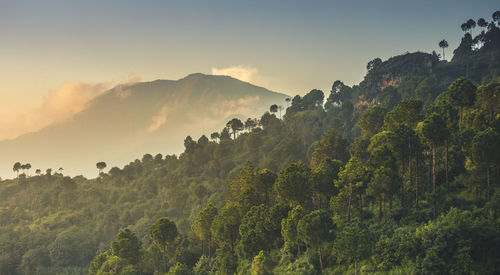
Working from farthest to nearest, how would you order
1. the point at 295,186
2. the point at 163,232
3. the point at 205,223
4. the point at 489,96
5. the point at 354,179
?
the point at 205,223 < the point at 163,232 < the point at 489,96 < the point at 295,186 < the point at 354,179

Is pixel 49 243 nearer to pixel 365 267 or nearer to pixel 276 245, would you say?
pixel 276 245

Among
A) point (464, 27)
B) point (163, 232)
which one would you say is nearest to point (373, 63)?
point (464, 27)

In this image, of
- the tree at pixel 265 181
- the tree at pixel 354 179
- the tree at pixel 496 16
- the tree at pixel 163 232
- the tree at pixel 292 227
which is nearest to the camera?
the tree at pixel 292 227

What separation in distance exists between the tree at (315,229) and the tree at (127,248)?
31874mm

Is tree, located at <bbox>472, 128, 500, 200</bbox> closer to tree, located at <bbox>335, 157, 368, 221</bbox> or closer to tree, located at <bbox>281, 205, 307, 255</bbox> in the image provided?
tree, located at <bbox>335, 157, 368, 221</bbox>

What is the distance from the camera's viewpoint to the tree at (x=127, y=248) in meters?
60.6

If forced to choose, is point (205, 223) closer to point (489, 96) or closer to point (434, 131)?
point (434, 131)

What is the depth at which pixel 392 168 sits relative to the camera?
165 ft

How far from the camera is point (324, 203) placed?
209 feet

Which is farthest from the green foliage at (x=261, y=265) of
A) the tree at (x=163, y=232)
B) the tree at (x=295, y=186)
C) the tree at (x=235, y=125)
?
the tree at (x=235, y=125)

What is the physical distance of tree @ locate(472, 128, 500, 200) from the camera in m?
41.0

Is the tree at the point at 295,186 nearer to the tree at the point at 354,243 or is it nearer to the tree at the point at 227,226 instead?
the tree at the point at 227,226

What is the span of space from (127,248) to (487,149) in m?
53.6

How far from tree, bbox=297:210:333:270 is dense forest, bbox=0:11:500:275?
13 centimetres
